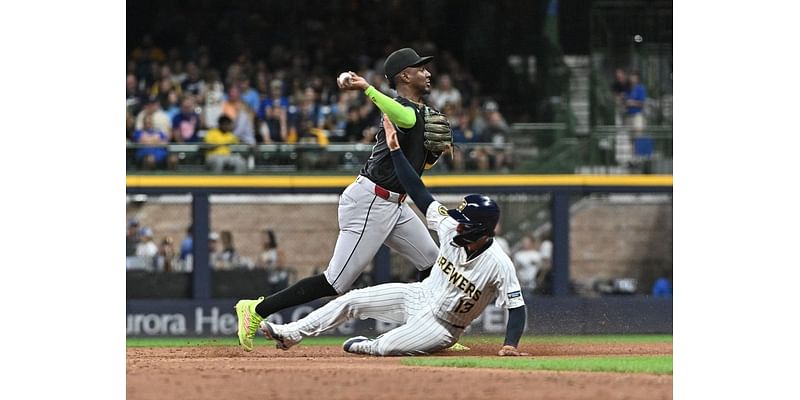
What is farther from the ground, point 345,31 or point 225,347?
point 345,31

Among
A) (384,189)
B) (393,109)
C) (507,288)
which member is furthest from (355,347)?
(393,109)

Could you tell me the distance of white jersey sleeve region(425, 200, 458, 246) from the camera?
6.68 metres

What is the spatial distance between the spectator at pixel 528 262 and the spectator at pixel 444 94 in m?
2.36

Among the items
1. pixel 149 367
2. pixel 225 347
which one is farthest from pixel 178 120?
pixel 149 367

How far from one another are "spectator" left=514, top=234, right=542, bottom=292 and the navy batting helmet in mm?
7636

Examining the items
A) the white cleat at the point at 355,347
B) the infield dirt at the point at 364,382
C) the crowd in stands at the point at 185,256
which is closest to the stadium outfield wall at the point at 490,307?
the crowd in stands at the point at 185,256

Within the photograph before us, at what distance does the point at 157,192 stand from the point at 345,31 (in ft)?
15.6

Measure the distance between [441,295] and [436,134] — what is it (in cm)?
92

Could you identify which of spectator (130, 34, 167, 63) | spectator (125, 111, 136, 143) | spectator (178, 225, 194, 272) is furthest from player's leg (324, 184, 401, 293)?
spectator (130, 34, 167, 63)

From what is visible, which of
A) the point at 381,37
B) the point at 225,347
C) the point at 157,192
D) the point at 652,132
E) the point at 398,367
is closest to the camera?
the point at 398,367

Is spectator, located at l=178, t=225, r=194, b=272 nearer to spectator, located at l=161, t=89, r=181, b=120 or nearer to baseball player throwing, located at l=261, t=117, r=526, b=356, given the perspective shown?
spectator, located at l=161, t=89, r=181, b=120

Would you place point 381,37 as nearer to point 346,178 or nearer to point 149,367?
point 346,178

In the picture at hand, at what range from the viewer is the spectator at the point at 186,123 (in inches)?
583

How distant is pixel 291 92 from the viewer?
1588 cm
